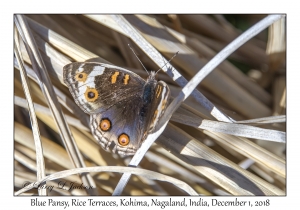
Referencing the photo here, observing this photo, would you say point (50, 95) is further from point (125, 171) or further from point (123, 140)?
point (125, 171)

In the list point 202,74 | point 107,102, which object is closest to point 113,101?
point 107,102

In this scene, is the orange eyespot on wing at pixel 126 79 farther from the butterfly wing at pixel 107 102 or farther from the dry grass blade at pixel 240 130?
the dry grass blade at pixel 240 130

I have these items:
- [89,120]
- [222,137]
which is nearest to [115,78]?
[89,120]

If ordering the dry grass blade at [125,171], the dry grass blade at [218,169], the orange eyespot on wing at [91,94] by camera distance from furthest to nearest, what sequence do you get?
the orange eyespot on wing at [91,94]
the dry grass blade at [218,169]
the dry grass blade at [125,171]

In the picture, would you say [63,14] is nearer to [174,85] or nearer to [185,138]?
[174,85]

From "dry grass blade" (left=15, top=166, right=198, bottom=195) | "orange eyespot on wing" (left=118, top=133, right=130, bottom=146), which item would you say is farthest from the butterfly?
"dry grass blade" (left=15, top=166, right=198, bottom=195)

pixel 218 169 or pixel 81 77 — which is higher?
pixel 81 77

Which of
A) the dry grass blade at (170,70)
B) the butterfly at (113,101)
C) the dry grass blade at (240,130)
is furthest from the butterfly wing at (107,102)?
the dry grass blade at (240,130)
